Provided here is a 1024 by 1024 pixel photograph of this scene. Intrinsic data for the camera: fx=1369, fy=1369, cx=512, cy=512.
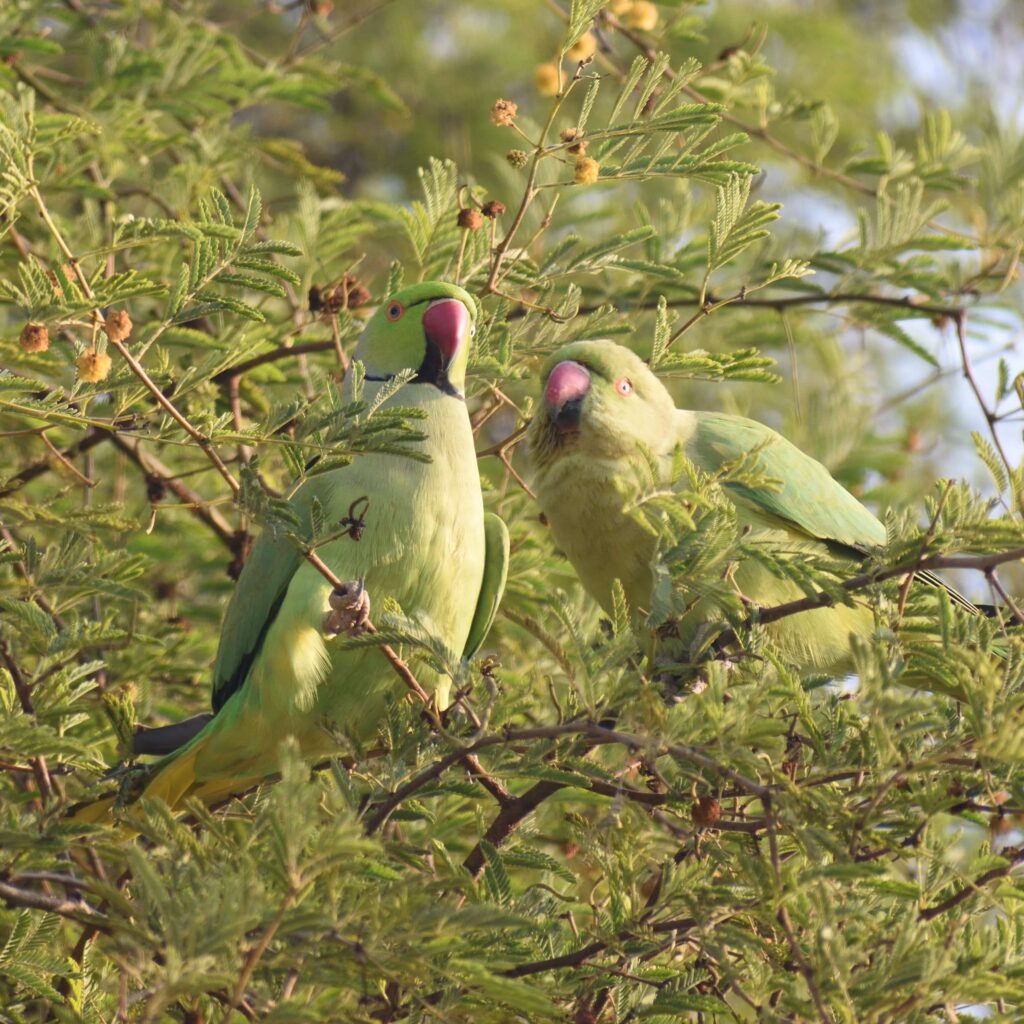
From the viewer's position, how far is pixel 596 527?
353 cm

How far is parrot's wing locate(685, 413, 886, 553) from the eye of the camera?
12.1ft

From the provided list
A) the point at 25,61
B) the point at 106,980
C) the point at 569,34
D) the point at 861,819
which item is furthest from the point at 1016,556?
the point at 25,61

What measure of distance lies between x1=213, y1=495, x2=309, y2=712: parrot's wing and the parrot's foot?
0.25m

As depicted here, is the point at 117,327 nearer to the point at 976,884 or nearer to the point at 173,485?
the point at 173,485

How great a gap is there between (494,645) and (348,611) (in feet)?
4.18

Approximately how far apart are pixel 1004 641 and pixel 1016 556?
493 mm

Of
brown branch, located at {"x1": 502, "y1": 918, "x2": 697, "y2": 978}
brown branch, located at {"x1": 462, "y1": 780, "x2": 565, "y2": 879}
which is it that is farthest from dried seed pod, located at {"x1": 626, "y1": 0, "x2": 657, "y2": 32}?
brown branch, located at {"x1": 502, "y1": 918, "x2": 697, "y2": 978}

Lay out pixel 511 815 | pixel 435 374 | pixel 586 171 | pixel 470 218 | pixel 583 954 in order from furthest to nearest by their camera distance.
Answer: pixel 435 374 → pixel 470 218 → pixel 586 171 → pixel 511 815 → pixel 583 954

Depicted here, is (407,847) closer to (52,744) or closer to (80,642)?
(52,744)

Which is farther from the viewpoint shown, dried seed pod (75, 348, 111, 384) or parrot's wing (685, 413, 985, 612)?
parrot's wing (685, 413, 985, 612)

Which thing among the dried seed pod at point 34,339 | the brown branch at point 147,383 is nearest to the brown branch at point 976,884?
the brown branch at point 147,383

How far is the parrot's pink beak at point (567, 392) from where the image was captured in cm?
352

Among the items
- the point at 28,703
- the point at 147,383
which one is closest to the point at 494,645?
the point at 28,703

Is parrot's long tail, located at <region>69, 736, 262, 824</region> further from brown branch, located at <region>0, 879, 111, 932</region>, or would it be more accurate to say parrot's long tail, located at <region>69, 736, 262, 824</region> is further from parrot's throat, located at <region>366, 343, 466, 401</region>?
parrot's throat, located at <region>366, 343, 466, 401</region>
